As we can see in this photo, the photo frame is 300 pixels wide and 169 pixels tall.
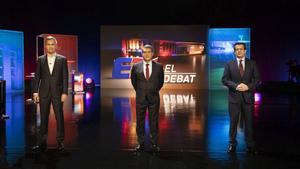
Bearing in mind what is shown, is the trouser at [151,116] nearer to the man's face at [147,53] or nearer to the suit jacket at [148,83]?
the suit jacket at [148,83]

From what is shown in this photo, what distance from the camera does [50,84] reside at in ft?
16.5

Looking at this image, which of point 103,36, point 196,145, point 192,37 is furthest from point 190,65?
point 196,145

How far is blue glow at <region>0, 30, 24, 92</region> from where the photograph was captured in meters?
14.4

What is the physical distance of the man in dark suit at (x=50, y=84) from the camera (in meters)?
5.01

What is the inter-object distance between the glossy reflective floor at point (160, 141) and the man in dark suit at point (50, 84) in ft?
1.11

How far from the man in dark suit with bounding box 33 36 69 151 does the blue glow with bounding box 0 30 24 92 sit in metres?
10.0

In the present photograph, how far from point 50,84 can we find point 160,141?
6.15 ft

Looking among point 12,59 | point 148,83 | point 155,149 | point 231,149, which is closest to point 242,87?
point 231,149

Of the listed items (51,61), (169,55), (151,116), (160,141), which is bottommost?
(160,141)

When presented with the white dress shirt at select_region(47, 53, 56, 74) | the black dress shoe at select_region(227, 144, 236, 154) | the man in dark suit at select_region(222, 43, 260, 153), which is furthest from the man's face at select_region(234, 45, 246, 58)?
the white dress shirt at select_region(47, 53, 56, 74)

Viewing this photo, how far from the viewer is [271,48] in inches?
699

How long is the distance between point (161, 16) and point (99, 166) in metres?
14.7

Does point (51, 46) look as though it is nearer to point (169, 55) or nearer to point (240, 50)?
point (240, 50)

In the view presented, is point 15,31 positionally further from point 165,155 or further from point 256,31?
point 165,155
